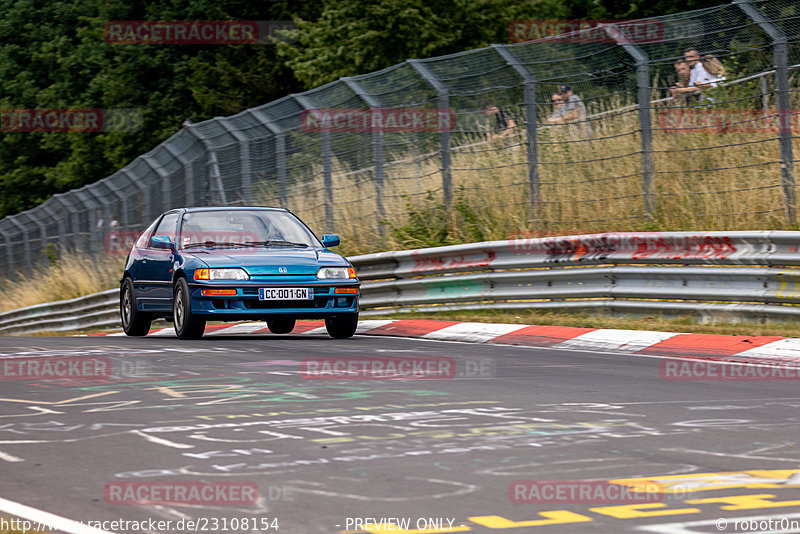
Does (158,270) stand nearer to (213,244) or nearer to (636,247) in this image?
(213,244)

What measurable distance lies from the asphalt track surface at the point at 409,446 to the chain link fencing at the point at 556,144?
4.62m

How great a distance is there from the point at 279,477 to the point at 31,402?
3.26m

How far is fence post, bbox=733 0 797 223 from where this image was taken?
40.6ft

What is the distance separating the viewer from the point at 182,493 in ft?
16.2

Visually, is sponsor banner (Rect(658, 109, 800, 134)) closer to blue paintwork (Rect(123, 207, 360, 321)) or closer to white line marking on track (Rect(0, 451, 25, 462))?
blue paintwork (Rect(123, 207, 360, 321))

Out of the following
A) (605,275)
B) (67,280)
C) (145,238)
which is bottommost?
(605,275)

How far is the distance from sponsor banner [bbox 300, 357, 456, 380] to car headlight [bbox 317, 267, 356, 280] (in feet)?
8.07

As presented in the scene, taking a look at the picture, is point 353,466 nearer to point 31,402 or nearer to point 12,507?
point 12,507

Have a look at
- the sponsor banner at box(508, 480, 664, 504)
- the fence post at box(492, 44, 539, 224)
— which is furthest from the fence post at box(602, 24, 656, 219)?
the sponsor banner at box(508, 480, 664, 504)

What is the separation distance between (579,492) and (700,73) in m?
9.97

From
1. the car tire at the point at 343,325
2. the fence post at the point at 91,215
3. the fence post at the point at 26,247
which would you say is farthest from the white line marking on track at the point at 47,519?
the fence post at the point at 26,247

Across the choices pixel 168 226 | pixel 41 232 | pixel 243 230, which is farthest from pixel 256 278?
pixel 41 232

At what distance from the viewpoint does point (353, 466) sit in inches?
215

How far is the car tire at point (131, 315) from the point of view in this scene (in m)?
14.9
